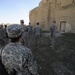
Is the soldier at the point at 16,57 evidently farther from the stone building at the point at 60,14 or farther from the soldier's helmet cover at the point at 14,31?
the stone building at the point at 60,14

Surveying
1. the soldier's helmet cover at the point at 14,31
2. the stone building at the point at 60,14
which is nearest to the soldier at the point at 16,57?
the soldier's helmet cover at the point at 14,31

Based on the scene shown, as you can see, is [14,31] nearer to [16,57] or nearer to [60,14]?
[16,57]

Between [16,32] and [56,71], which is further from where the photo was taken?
[56,71]

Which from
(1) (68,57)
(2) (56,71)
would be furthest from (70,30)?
(2) (56,71)

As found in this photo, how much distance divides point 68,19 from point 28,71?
777 inches

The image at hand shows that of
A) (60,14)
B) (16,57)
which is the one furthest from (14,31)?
(60,14)

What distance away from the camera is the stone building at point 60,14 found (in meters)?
21.8

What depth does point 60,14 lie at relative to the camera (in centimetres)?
2427

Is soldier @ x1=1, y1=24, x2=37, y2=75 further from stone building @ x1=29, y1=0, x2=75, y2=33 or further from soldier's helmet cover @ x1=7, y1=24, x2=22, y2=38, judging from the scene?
stone building @ x1=29, y1=0, x2=75, y2=33

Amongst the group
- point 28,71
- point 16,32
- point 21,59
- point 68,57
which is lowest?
point 68,57

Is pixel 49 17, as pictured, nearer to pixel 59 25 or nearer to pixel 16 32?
pixel 59 25

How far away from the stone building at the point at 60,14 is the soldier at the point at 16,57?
1866cm

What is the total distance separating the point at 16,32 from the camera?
10.3ft

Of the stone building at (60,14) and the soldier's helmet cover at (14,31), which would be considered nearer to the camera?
the soldier's helmet cover at (14,31)
